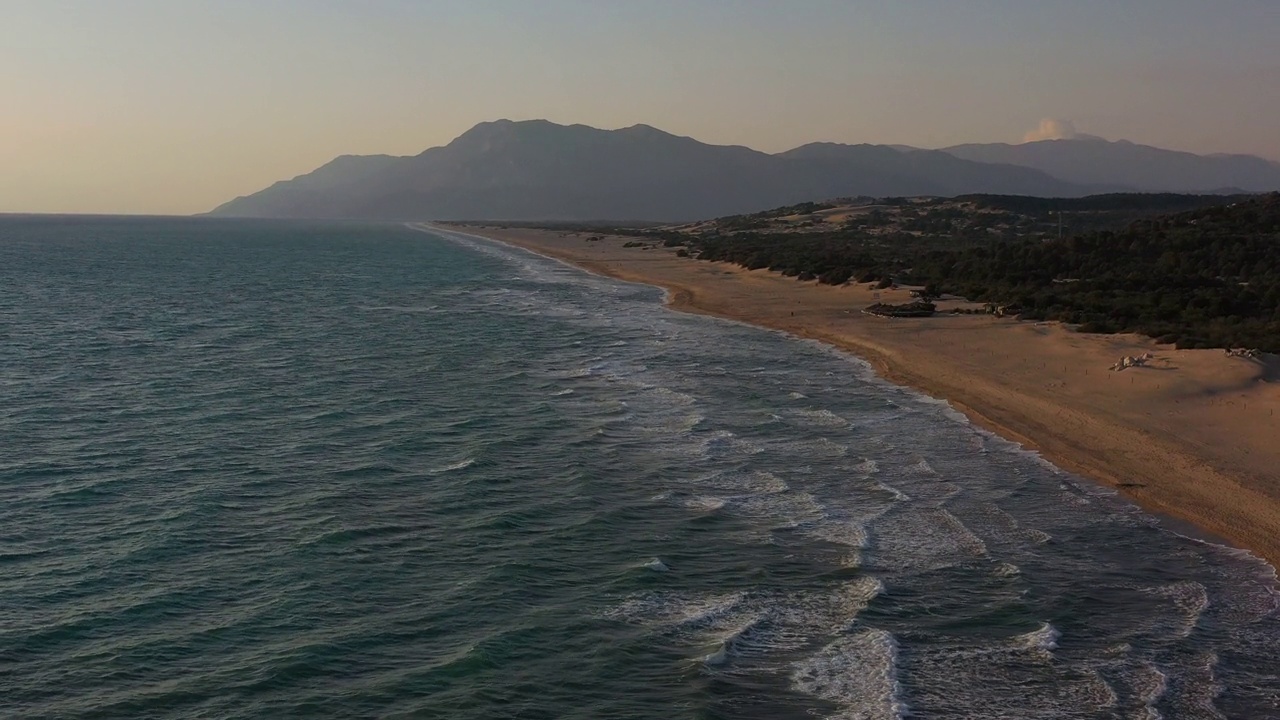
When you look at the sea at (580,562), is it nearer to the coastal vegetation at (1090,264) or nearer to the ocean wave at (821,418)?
the ocean wave at (821,418)

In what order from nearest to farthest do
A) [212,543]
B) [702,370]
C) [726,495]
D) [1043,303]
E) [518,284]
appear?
[212,543] → [726,495] → [702,370] → [1043,303] → [518,284]

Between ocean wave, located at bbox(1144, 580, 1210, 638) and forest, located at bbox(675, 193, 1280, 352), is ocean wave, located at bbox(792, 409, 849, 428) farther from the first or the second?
forest, located at bbox(675, 193, 1280, 352)

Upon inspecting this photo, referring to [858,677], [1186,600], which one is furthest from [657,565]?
[1186,600]

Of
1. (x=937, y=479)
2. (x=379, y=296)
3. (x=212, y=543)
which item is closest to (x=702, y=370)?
(x=937, y=479)

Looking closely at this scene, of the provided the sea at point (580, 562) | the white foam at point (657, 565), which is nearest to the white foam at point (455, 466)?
the sea at point (580, 562)

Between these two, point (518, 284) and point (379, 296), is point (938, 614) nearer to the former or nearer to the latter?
point (379, 296)

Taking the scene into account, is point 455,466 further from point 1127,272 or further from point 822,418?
point 1127,272
